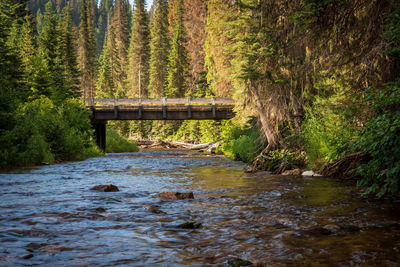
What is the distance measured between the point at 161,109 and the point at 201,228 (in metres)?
26.4

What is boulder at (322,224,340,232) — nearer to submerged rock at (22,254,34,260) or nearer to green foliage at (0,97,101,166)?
submerged rock at (22,254,34,260)

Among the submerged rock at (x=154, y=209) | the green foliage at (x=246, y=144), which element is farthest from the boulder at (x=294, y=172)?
the submerged rock at (x=154, y=209)

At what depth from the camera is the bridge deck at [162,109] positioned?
101 ft

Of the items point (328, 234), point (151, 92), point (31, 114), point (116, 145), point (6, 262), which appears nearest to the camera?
point (6, 262)

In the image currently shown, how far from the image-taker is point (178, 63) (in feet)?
184

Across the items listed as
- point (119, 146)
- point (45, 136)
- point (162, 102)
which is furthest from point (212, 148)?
point (45, 136)

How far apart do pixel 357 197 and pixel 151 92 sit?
5918 cm

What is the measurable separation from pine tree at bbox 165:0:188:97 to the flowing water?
158ft

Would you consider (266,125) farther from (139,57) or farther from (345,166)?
(139,57)

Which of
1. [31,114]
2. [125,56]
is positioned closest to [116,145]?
[31,114]

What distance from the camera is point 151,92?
65062 millimetres

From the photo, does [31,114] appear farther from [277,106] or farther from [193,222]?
[193,222]

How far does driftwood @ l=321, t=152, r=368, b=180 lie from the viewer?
929cm

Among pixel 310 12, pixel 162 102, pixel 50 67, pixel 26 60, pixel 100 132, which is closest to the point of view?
pixel 310 12
